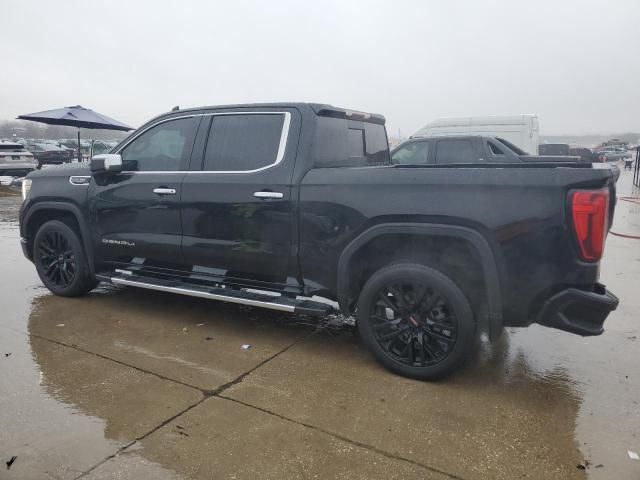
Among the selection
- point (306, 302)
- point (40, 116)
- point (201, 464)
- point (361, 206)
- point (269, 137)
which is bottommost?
point (201, 464)

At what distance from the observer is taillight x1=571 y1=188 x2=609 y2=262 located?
293 centimetres

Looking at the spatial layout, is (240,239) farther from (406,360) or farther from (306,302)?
(406,360)

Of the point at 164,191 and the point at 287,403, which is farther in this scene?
the point at 164,191

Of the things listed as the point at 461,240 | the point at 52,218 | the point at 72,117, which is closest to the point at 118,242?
the point at 52,218

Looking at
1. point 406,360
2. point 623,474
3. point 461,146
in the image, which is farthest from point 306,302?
point 461,146

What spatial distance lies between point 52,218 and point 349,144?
3158mm

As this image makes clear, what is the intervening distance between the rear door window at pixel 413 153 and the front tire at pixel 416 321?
7.16 meters

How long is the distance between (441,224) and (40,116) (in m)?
14.4

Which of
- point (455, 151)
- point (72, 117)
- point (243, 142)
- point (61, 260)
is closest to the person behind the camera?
point (243, 142)

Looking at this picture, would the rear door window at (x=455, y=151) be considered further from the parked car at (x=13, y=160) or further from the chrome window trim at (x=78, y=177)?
the parked car at (x=13, y=160)

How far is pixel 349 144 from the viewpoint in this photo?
4465 millimetres

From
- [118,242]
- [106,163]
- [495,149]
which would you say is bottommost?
[118,242]

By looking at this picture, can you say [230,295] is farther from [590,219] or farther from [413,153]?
[413,153]

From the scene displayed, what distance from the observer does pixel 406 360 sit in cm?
355
